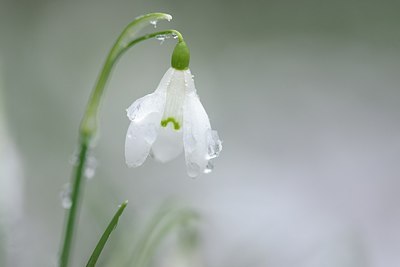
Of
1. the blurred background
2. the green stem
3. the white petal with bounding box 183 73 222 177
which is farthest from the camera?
the blurred background

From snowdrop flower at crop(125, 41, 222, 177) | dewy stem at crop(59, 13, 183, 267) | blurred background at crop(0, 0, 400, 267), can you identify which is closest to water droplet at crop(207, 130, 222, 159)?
snowdrop flower at crop(125, 41, 222, 177)

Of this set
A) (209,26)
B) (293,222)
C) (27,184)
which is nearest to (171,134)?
(293,222)

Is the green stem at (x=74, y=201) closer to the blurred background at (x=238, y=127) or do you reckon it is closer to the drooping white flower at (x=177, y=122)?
the drooping white flower at (x=177, y=122)

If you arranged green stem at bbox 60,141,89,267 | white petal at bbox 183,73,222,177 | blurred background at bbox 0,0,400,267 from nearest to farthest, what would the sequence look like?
green stem at bbox 60,141,89,267, white petal at bbox 183,73,222,177, blurred background at bbox 0,0,400,267

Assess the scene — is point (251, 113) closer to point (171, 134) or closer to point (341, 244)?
point (341, 244)

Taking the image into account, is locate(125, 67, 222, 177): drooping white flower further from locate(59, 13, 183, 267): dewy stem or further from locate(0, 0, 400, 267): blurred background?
locate(0, 0, 400, 267): blurred background

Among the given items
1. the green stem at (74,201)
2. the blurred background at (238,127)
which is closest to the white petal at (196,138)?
the green stem at (74,201)

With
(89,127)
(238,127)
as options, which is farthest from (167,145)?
(238,127)

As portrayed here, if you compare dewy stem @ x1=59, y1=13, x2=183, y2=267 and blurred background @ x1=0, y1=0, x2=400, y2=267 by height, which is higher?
dewy stem @ x1=59, y1=13, x2=183, y2=267
